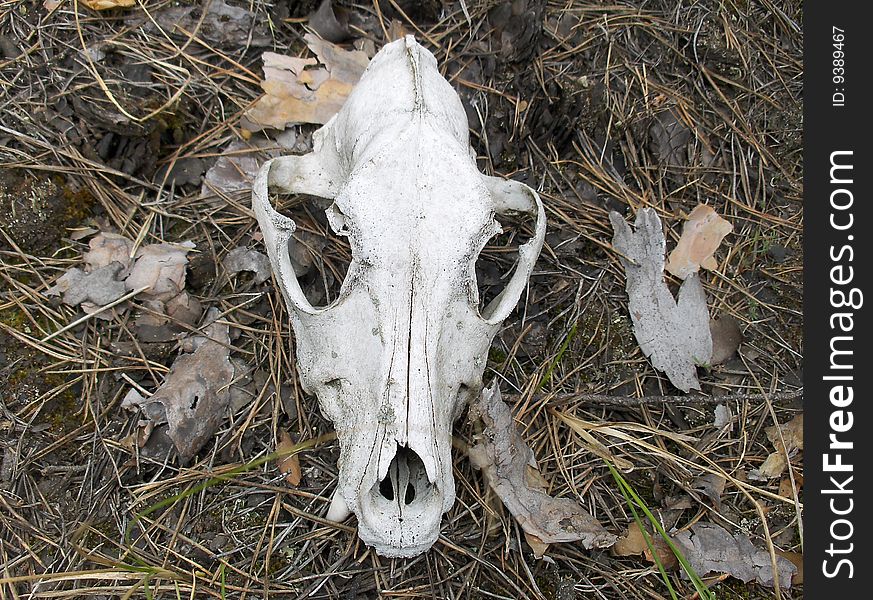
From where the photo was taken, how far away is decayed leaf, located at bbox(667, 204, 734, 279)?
390cm

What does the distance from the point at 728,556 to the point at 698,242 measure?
68.2 inches

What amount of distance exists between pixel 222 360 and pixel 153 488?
0.69m

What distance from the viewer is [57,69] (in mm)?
3742

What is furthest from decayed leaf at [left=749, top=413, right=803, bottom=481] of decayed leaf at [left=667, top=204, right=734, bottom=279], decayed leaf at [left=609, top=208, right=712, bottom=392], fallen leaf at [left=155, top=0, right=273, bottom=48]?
fallen leaf at [left=155, top=0, right=273, bottom=48]

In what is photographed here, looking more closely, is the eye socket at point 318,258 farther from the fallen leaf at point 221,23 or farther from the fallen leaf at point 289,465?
the fallen leaf at point 221,23

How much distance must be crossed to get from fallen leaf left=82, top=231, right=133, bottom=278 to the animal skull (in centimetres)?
105

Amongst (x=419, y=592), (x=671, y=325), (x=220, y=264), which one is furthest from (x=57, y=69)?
(x=671, y=325)

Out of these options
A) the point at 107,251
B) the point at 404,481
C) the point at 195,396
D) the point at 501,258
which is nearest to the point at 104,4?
the point at 107,251

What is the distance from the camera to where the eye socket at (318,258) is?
3605mm

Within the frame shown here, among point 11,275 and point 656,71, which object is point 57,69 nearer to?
point 11,275

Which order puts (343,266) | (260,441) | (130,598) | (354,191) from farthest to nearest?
(343,266), (260,441), (130,598), (354,191)

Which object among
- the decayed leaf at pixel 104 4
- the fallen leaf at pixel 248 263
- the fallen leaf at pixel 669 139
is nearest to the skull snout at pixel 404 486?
the fallen leaf at pixel 248 263

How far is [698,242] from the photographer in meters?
3.94

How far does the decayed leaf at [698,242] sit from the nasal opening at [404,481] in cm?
209
